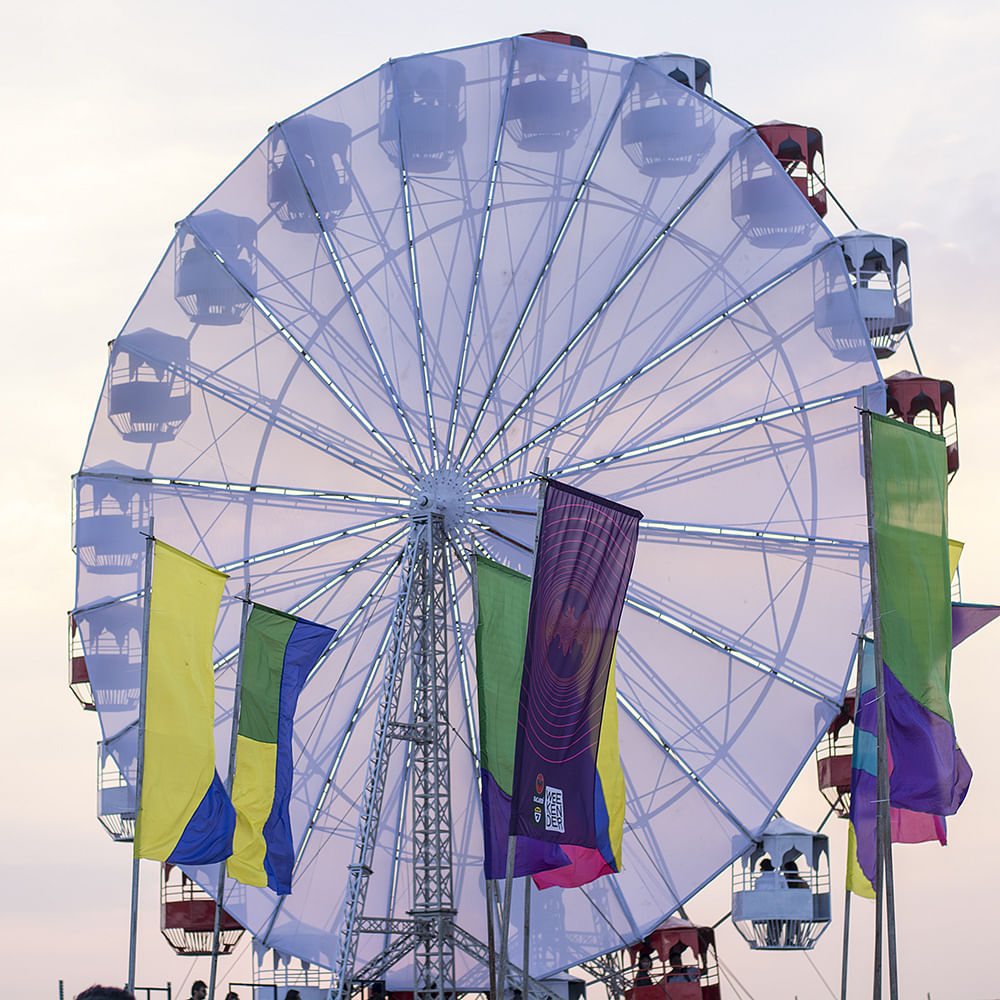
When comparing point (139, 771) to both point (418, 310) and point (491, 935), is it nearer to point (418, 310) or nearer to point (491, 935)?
point (491, 935)

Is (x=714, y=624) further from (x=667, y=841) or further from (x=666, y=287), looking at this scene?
(x=666, y=287)

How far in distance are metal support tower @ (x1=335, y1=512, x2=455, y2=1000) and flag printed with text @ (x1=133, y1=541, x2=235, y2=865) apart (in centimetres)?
670

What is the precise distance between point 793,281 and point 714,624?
745 cm

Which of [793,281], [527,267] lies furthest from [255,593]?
[793,281]

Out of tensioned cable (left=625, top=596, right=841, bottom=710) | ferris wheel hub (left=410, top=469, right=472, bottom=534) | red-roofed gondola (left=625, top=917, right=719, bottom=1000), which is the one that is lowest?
red-roofed gondola (left=625, top=917, right=719, bottom=1000)

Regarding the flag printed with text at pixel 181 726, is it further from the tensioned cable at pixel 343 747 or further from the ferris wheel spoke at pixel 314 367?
the tensioned cable at pixel 343 747

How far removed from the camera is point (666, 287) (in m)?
39.0

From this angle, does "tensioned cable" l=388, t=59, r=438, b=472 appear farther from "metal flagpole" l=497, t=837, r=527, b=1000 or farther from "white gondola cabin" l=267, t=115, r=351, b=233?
"metal flagpole" l=497, t=837, r=527, b=1000

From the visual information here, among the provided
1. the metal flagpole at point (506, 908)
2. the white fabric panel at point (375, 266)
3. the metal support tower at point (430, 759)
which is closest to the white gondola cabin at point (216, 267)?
the white fabric panel at point (375, 266)

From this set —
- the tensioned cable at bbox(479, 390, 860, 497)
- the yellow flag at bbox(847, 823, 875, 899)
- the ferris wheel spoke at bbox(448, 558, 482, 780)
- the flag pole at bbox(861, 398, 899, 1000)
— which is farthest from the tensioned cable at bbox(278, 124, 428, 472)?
the flag pole at bbox(861, 398, 899, 1000)

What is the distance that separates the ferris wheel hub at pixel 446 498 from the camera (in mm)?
37938

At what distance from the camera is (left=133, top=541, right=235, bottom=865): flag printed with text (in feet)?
93.6

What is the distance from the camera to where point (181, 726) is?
29.1m

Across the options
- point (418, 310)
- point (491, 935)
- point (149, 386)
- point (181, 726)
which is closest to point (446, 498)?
point (418, 310)
